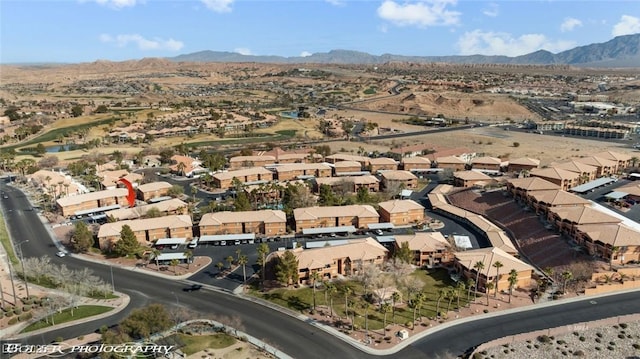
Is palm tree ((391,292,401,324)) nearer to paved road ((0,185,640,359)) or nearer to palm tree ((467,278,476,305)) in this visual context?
paved road ((0,185,640,359))

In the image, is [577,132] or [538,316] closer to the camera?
[538,316]

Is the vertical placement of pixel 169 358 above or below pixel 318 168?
below

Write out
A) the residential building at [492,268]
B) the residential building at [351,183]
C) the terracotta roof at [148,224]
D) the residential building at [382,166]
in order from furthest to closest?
the residential building at [382,166]
the residential building at [351,183]
the terracotta roof at [148,224]
the residential building at [492,268]

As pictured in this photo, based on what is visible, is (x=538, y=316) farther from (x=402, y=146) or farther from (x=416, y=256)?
(x=402, y=146)

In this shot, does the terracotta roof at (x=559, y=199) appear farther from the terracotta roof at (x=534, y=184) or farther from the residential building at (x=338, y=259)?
the residential building at (x=338, y=259)

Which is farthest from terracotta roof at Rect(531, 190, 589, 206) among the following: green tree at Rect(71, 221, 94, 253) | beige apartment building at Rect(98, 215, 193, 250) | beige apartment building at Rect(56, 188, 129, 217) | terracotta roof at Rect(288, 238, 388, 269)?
beige apartment building at Rect(56, 188, 129, 217)

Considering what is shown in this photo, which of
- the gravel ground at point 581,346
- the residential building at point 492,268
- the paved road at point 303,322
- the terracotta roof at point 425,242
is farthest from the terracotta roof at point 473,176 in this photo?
the gravel ground at point 581,346

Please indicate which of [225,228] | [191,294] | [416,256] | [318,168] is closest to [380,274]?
[416,256]
